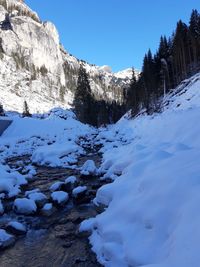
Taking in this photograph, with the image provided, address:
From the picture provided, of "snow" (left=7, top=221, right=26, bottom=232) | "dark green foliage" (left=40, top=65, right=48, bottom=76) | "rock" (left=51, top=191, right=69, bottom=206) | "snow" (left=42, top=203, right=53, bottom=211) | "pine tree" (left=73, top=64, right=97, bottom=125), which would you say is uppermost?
"dark green foliage" (left=40, top=65, right=48, bottom=76)

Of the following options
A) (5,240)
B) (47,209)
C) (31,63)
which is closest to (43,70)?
(31,63)

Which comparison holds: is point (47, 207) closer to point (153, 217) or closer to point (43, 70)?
point (153, 217)

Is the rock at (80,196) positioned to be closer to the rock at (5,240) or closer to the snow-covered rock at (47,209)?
the snow-covered rock at (47,209)

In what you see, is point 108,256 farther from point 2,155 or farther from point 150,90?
point 150,90

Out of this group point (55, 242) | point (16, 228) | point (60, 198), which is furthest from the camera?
point (60, 198)

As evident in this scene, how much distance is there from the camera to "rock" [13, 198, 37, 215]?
10398mm

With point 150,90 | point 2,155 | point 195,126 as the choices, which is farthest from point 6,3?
point 195,126

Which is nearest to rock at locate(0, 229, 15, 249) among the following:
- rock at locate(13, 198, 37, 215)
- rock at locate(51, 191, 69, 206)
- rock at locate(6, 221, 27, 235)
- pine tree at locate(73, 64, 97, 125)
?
rock at locate(6, 221, 27, 235)

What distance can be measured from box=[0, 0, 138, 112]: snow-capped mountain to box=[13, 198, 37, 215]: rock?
9797 centimetres

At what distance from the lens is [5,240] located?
26.8ft

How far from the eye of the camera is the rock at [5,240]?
26.4 ft

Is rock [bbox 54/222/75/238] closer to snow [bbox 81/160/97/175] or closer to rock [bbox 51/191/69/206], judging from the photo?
rock [bbox 51/191/69/206]

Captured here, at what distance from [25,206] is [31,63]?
150074 millimetres

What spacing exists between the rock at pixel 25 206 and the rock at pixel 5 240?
191 cm
